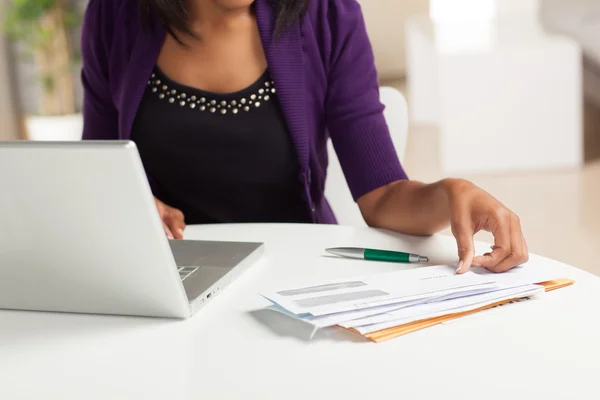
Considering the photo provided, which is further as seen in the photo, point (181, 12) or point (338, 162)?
point (338, 162)

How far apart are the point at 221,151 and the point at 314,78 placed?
0.20 metres

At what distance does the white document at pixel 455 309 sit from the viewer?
0.70m

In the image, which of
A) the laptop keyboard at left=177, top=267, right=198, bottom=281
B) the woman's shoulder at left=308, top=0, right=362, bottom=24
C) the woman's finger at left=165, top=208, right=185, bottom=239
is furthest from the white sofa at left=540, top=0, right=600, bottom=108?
the laptop keyboard at left=177, top=267, right=198, bottom=281

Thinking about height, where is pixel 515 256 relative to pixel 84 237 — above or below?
below

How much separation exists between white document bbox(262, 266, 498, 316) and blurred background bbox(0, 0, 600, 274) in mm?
1826

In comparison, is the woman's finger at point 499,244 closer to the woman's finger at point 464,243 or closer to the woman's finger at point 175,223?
the woman's finger at point 464,243

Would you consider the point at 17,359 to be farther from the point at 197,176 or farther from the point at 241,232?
the point at 197,176

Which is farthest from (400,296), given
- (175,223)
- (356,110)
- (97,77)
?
(97,77)

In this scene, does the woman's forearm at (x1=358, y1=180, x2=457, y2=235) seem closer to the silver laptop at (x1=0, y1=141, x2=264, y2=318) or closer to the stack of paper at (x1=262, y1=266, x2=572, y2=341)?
the stack of paper at (x1=262, y1=266, x2=572, y2=341)

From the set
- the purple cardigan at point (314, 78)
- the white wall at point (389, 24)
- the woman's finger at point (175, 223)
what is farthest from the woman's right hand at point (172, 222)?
the white wall at point (389, 24)

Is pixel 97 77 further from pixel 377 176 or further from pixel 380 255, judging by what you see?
pixel 380 255

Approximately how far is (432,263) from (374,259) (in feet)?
0.22

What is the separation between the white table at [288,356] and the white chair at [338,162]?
0.67m

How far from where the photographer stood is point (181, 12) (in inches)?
51.6
